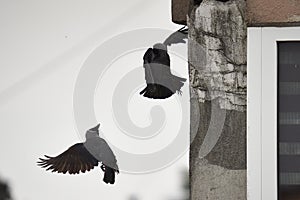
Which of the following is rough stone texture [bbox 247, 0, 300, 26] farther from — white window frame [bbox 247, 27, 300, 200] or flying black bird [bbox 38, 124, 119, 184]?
flying black bird [bbox 38, 124, 119, 184]

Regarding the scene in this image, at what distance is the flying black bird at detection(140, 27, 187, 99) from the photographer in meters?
1.88

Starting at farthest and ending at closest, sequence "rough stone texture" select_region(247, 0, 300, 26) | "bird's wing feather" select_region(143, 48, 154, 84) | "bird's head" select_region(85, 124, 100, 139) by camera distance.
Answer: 1. "bird's head" select_region(85, 124, 100, 139)
2. "bird's wing feather" select_region(143, 48, 154, 84)
3. "rough stone texture" select_region(247, 0, 300, 26)

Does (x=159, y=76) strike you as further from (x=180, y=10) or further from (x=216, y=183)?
(x=216, y=183)

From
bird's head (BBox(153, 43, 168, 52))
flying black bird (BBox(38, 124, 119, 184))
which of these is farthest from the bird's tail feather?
bird's head (BBox(153, 43, 168, 52))

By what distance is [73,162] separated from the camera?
74.9 inches

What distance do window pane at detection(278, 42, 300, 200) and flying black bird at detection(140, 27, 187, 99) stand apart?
371 millimetres

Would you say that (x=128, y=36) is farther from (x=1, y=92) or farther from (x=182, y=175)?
(x=182, y=175)

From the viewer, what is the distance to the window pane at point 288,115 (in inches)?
64.0

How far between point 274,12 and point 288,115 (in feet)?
0.80

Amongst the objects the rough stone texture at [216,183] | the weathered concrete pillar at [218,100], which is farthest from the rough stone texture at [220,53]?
the rough stone texture at [216,183]

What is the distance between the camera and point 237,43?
167 centimetres

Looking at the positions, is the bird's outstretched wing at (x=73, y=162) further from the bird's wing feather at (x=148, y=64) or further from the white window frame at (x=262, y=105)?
the white window frame at (x=262, y=105)

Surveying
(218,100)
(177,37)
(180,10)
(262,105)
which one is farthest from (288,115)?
(177,37)

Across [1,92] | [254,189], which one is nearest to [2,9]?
[1,92]
